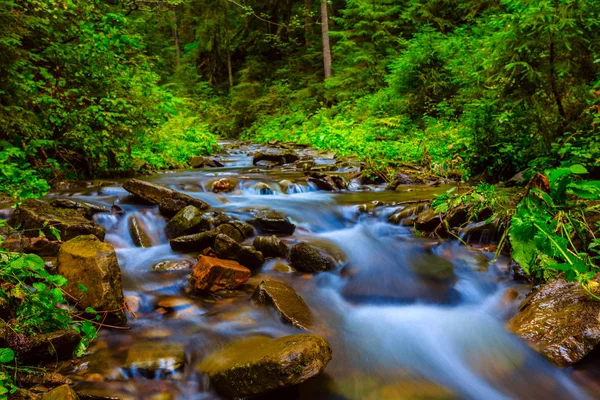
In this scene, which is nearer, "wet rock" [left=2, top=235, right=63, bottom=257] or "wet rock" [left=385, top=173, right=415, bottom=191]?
"wet rock" [left=2, top=235, right=63, bottom=257]

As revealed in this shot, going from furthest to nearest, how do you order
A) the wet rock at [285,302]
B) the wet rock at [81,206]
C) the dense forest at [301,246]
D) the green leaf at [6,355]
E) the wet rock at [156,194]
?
the wet rock at [156,194]
the wet rock at [81,206]
the wet rock at [285,302]
the dense forest at [301,246]
the green leaf at [6,355]

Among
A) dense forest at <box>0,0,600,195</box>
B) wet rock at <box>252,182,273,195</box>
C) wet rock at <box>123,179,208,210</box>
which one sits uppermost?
dense forest at <box>0,0,600,195</box>

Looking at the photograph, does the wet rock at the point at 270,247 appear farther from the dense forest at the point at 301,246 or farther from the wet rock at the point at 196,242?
the wet rock at the point at 196,242

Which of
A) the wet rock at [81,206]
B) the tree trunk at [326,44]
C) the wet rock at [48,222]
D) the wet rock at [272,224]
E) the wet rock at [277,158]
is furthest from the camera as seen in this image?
the tree trunk at [326,44]

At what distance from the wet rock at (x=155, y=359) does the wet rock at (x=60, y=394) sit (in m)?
0.55

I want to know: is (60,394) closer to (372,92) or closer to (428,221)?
(428,221)

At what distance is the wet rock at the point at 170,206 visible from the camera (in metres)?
5.77

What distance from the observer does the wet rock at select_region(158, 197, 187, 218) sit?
5.77 m

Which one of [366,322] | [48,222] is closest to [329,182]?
[366,322]

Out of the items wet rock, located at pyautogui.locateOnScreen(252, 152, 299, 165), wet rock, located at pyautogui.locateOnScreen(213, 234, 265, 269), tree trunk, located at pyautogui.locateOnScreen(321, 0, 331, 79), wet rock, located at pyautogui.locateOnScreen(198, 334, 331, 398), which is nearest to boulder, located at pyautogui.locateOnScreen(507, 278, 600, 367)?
wet rock, located at pyautogui.locateOnScreen(198, 334, 331, 398)

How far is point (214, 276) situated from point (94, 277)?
113cm

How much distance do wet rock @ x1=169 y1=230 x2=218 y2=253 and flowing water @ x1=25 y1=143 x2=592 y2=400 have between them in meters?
0.16

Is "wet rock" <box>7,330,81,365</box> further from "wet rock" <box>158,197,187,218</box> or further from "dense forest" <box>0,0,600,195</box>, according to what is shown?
"wet rock" <box>158,197,187,218</box>

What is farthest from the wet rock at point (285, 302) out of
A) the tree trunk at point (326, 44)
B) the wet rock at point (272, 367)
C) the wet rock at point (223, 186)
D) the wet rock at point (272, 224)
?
the tree trunk at point (326, 44)
